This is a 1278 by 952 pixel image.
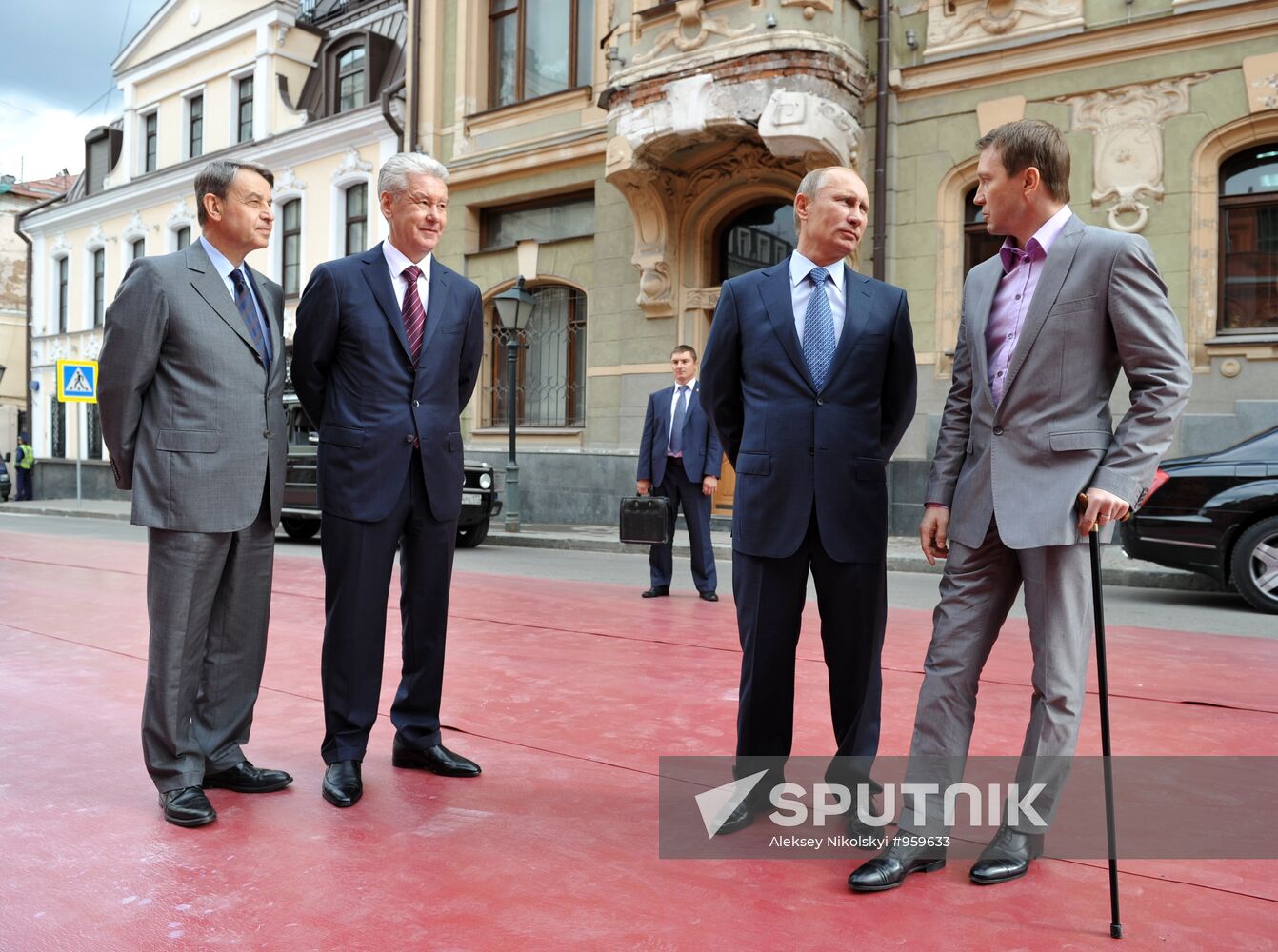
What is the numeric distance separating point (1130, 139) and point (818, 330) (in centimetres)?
1196

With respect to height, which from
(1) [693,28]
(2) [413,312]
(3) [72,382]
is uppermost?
(1) [693,28]

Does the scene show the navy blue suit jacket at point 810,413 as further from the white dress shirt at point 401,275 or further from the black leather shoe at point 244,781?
the black leather shoe at point 244,781

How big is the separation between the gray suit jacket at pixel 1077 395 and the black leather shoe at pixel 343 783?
202cm

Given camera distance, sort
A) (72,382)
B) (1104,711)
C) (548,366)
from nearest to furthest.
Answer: (1104,711) < (548,366) < (72,382)

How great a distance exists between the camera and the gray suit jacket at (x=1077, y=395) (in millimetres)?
2879

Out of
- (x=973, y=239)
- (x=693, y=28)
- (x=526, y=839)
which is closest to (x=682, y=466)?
(x=526, y=839)

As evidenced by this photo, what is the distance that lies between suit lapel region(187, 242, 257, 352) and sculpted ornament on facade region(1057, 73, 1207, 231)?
11.9 metres

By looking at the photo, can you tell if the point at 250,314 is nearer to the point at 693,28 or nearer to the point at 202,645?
the point at 202,645

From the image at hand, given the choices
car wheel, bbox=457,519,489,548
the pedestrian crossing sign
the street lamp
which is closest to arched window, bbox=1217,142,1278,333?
Answer: the street lamp

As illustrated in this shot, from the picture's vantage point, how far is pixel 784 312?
336 cm

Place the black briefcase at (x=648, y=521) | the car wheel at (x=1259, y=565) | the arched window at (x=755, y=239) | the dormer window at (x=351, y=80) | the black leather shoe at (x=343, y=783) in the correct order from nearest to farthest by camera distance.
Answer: the black leather shoe at (x=343, y=783) < the car wheel at (x=1259, y=565) < the black briefcase at (x=648, y=521) < the arched window at (x=755, y=239) < the dormer window at (x=351, y=80)

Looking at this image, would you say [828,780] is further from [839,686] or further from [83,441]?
[83,441]

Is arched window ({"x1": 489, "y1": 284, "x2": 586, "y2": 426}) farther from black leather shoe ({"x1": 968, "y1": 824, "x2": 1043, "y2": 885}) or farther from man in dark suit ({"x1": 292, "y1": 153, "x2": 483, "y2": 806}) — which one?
black leather shoe ({"x1": 968, "y1": 824, "x2": 1043, "y2": 885})

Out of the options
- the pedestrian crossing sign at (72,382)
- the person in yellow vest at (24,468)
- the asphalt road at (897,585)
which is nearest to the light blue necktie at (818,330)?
the asphalt road at (897,585)
